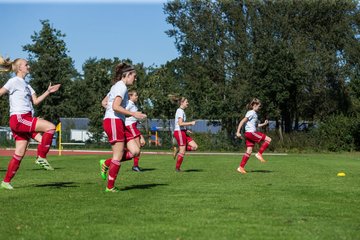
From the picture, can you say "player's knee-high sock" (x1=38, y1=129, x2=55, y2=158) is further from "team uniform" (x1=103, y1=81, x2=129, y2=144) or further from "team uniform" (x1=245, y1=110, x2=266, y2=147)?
"team uniform" (x1=245, y1=110, x2=266, y2=147)

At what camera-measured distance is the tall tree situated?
196ft

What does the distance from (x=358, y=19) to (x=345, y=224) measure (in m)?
55.8

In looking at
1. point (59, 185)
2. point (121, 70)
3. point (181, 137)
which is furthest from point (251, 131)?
point (121, 70)

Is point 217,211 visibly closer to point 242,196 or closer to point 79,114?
point 242,196

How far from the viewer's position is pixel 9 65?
34.3 feet

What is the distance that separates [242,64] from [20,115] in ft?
164

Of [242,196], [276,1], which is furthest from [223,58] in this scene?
[242,196]

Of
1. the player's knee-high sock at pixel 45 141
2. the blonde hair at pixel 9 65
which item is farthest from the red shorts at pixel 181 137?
the blonde hair at pixel 9 65

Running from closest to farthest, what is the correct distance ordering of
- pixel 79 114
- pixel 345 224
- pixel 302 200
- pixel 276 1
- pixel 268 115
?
pixel 345 224 < pixel 302 200 < pixel 268 115 < pixel 276 1 < pixel 79 114

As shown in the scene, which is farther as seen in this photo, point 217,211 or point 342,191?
point 342,191

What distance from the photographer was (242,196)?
9.16 m

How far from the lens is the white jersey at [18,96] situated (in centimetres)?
1009

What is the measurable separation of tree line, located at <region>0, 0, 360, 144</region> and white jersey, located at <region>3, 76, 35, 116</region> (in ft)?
141

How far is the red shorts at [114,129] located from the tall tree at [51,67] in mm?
51308
